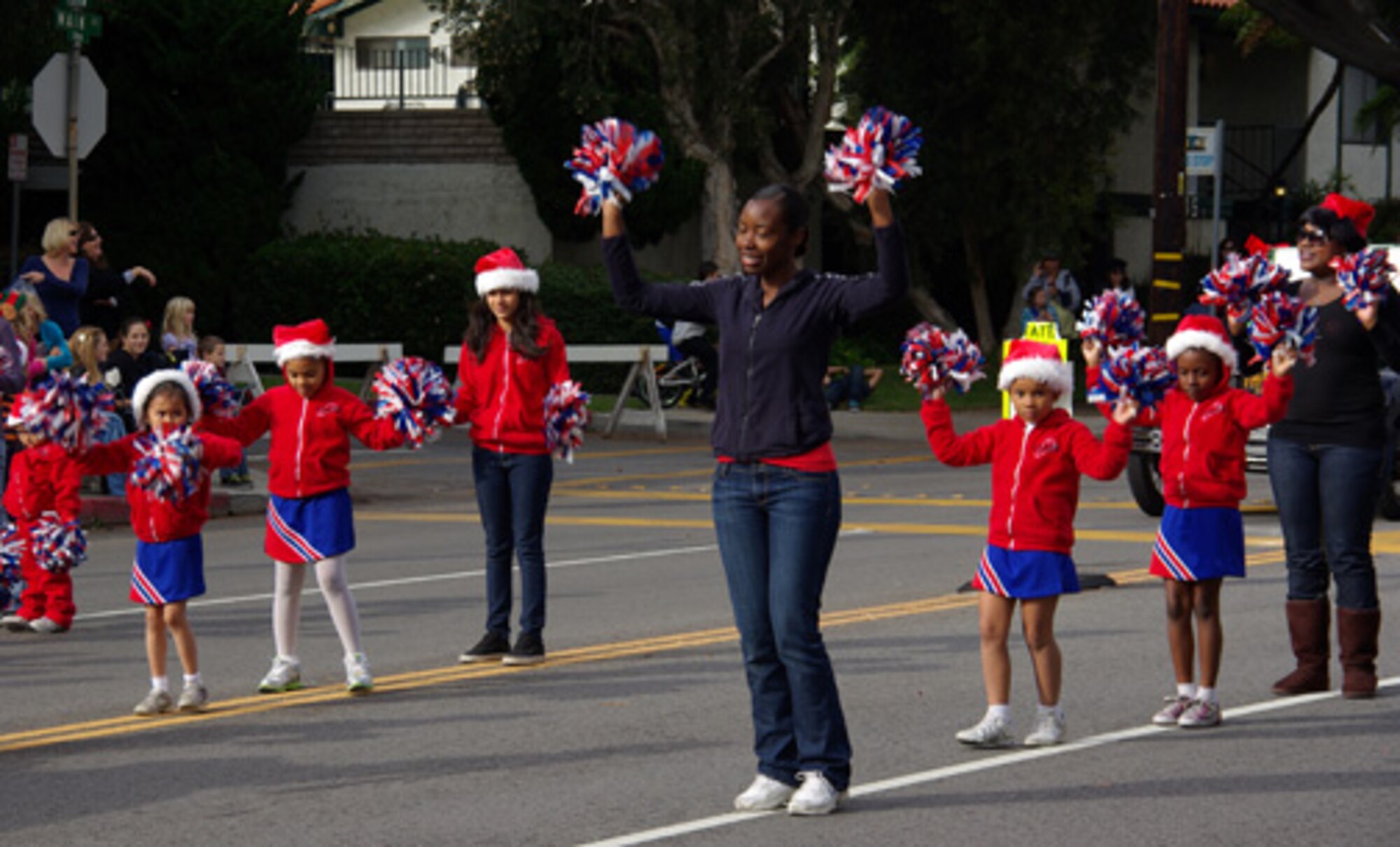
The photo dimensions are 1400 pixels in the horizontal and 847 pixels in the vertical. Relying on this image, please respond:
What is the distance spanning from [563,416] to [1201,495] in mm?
2809

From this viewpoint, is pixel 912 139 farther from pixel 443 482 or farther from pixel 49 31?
pixel 49 31

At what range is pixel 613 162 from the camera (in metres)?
7.52

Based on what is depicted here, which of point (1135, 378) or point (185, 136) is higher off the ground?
point (185, 136)

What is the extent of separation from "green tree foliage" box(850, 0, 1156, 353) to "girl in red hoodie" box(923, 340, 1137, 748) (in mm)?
25404

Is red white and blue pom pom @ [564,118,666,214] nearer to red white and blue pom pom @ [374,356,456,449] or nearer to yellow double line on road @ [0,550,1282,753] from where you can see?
red white and blue pom pom @ [374,356,456,449]

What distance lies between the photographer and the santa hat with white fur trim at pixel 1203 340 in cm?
907

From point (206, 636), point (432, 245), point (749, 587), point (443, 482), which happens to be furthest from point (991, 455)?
point (432, 245)

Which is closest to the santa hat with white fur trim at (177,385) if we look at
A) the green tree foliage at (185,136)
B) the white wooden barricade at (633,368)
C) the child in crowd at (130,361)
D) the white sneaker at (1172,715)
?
the white sneaker at (1172,715)

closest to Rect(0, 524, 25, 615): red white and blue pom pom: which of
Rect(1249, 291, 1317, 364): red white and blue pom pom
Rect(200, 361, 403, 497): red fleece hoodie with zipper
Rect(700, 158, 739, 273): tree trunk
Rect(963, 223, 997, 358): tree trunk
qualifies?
Rect(200, 361, 403, 497): red fleece hoodie with zipper

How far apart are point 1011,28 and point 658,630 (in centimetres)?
2306

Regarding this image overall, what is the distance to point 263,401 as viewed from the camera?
9.80 metres

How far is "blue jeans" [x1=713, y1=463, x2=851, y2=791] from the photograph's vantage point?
7250 mm

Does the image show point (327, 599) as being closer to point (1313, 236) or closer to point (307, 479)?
point (307, 479)

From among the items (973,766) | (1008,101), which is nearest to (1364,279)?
(973,766)
